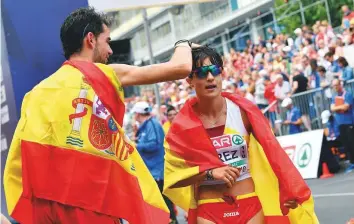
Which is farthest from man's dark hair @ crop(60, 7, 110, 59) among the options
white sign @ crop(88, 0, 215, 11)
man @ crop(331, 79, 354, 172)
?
man @ crop(331, 79, 354, 172)

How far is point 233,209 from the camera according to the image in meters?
5.43

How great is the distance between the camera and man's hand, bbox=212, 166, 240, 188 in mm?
5305

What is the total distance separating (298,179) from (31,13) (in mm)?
2353

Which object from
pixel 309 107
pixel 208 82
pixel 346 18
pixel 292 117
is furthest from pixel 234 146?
pixel 346 18

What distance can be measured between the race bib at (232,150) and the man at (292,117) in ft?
37.5

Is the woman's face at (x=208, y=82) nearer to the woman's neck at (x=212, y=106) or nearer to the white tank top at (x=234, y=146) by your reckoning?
the woman's neck at (x=212, y=106)

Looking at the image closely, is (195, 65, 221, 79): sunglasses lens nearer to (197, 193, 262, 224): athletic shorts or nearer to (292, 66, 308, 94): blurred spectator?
(197, 193, 262, 224): athletic shorts

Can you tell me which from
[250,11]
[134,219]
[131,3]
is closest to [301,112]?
[131,3]

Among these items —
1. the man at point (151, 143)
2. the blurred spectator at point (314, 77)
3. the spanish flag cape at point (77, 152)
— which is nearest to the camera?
the spanish flag cape at point (77, 152)

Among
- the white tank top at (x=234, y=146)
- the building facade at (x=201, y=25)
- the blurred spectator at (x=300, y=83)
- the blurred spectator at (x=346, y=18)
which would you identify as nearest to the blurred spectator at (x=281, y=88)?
the blurred spectator at (x=300, y=83)

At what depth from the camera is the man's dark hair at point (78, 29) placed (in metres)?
4.12

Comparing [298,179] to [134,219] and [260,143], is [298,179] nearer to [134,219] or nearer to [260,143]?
[260,143]

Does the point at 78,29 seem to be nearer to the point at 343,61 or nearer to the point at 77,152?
the point at 77,152

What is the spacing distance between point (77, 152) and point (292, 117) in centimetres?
1334
